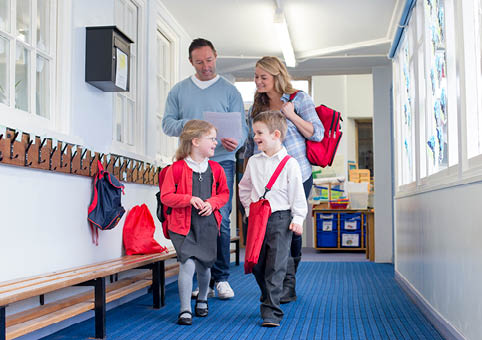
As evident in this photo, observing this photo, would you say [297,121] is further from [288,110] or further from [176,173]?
[176,173]

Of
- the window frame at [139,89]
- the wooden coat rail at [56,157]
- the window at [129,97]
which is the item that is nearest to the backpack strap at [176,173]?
the wooden coat rail at [56,157]

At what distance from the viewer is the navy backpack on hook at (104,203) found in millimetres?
3186

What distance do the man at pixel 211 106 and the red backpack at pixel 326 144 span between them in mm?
460

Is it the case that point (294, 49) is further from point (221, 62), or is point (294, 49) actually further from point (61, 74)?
point (61, 74)

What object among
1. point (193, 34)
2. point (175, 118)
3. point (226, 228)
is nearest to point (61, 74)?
point (175, 118)

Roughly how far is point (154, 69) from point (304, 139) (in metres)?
1.71

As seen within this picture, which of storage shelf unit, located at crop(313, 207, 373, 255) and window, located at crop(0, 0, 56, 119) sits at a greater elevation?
window, located at crop(0, 0, 56, 119)

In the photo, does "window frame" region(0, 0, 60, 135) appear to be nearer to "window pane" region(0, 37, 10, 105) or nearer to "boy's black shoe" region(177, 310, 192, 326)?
"window pane" region(0, 37, 10, 105)

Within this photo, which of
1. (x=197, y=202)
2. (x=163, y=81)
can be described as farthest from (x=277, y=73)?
(x=163, y=81)

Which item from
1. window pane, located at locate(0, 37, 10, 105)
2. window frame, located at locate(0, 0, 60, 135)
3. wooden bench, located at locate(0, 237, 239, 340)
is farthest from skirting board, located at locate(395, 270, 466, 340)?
window pane, located at locate(0, 37, 10, 105)

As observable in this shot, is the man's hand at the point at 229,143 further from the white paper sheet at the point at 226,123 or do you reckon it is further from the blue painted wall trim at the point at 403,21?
the blue painted wall trim at the point at 403,21

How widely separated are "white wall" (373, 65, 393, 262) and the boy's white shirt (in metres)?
3.87

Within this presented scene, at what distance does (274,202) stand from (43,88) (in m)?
1.29

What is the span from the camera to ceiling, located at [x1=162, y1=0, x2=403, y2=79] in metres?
5.00
